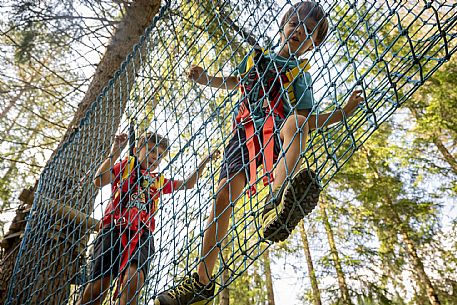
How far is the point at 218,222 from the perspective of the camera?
52.4 inches

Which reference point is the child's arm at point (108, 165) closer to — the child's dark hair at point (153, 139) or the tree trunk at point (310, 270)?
the child's dark hair at point (153, 139)

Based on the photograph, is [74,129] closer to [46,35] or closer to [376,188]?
[46,35]

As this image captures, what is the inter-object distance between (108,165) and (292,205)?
3.80ft

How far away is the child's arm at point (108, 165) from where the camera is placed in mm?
1938

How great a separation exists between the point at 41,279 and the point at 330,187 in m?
4.47

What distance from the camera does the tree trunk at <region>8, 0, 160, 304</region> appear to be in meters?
1.94

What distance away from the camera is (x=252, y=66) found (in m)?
1.47

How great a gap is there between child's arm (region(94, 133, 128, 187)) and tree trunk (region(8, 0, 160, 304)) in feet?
0.23

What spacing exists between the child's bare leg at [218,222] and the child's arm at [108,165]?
76cm

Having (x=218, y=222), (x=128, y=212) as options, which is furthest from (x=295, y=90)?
(x=128, y=212)

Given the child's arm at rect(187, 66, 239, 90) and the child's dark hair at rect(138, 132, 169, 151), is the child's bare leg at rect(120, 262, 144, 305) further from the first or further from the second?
the child's arm at rect(187, 66, 239, 90)

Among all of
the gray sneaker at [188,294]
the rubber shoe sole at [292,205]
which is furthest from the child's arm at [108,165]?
the rubber shoe sole at [292,205]

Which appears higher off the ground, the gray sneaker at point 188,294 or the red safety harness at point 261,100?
the red safety harness at point 261,100

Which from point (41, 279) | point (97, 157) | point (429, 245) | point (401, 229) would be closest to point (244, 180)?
point (97, 157)
